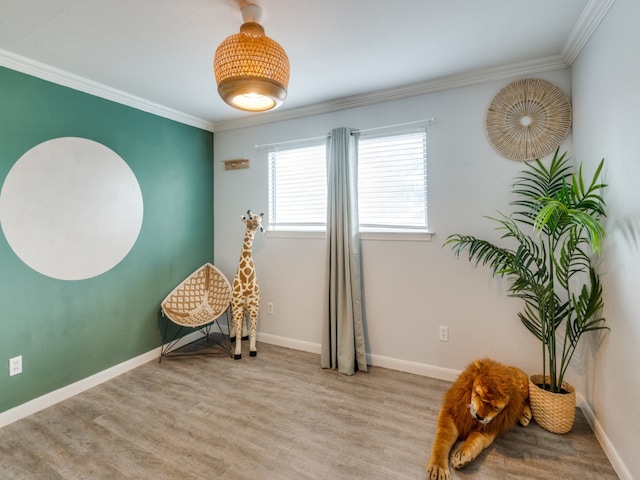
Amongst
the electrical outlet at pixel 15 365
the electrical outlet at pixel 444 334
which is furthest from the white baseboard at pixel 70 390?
the electrical outlet at pixel 444 334

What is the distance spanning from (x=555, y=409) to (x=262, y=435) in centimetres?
178

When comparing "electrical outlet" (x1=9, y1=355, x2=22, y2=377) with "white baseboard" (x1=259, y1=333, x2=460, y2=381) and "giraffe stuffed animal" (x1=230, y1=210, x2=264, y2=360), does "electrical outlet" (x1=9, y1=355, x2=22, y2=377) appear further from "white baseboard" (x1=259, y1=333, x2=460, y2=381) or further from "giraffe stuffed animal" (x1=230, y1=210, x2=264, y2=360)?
"white baseboard" (x1=259, y1=333, x2=460, y2=381)

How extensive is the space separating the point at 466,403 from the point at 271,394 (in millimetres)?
1366

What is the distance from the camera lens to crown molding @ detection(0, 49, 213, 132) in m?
2.07

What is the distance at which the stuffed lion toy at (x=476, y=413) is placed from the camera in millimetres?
1660

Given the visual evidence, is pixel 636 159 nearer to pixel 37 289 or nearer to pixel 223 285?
pixel 223 285

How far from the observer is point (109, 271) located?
2652 mm

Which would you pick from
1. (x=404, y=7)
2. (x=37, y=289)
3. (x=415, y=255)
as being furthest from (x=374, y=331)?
(x=37, y=289)

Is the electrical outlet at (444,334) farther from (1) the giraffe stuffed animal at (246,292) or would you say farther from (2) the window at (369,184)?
(1) the giraffe stuffed animal at (246,292)

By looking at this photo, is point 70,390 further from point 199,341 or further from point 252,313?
point 252,313

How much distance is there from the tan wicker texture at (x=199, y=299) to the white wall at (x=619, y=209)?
291cm

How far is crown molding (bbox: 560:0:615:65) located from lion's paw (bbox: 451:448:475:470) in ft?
7.94

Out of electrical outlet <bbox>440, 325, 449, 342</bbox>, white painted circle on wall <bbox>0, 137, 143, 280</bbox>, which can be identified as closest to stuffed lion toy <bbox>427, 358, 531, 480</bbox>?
electrical outlet <bbox>440, 325, 449, 342</bbox>

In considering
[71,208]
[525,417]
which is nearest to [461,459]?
[525,417]
